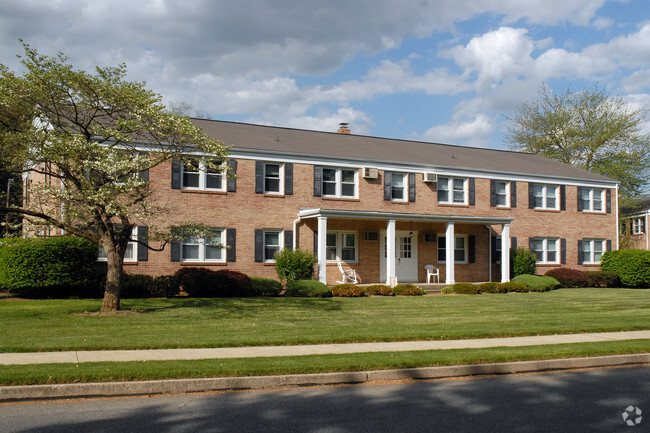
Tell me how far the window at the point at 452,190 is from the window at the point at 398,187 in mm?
2098

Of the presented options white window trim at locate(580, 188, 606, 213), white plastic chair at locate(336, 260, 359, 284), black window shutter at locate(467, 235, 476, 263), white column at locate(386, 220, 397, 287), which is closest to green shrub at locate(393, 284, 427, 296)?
white column at locate(386, 220, 397, 287)

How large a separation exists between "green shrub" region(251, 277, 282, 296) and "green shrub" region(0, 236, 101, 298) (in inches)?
211

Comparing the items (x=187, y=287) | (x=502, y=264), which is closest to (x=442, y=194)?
(x=502, y=264)

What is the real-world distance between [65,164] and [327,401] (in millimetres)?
10203

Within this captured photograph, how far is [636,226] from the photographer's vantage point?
44750mm

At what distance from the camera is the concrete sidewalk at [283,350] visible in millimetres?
9367

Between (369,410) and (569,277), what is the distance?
23917 millimetres

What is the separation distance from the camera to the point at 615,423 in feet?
A: 21.5

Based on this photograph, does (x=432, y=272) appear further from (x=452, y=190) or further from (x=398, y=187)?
(x=398, y=187)

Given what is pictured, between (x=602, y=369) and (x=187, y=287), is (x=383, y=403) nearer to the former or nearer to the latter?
(x=602, y=369)

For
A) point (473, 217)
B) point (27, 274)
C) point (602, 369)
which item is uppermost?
point (473, 217)

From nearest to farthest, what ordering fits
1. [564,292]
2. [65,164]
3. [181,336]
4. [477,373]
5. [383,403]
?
[383,403] < [477,373] < [181,336] < [65,164] < [564,292]

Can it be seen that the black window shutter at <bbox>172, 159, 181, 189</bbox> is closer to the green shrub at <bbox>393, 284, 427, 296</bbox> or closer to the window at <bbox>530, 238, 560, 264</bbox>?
the green shrub at <bbox>393, 284, 427, 296</bbox>

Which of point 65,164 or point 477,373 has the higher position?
point 65,164
